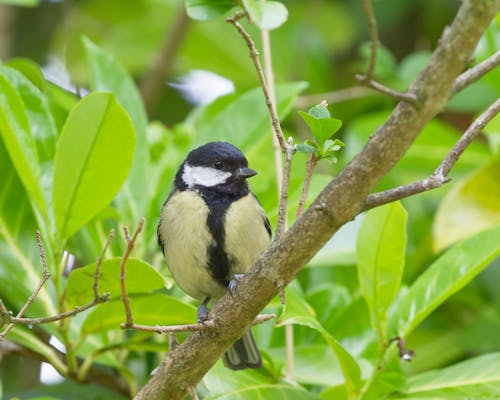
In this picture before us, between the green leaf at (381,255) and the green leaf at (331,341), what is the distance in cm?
15

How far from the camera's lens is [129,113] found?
294 centimetres

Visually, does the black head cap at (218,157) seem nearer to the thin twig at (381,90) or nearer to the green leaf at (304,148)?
the green leaf at (304,148)

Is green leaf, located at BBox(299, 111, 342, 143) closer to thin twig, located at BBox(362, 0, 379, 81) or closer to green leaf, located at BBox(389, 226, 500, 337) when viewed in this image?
thin twig, located at BBox(362, 0, 379, 81)

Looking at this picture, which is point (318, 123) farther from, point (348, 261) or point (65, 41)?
point (65, 41)

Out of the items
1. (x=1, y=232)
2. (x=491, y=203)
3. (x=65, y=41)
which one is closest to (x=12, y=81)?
(x=1, y=232)

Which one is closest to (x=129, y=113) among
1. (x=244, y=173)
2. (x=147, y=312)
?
(x=244, y=173)

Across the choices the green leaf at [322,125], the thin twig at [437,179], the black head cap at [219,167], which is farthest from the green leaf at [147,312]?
the thin twig at [437,179]

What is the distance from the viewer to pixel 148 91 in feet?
13.3

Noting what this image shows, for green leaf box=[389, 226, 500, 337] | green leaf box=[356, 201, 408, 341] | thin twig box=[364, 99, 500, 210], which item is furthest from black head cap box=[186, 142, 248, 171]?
thin twig box=[364, 99, 500, 210]

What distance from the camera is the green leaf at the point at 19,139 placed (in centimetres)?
236

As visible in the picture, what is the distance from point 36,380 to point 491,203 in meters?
1.79

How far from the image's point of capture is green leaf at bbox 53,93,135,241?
7.42ft

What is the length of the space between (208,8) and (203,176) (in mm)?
875

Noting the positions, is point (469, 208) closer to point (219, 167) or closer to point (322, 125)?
point (219, 167)
